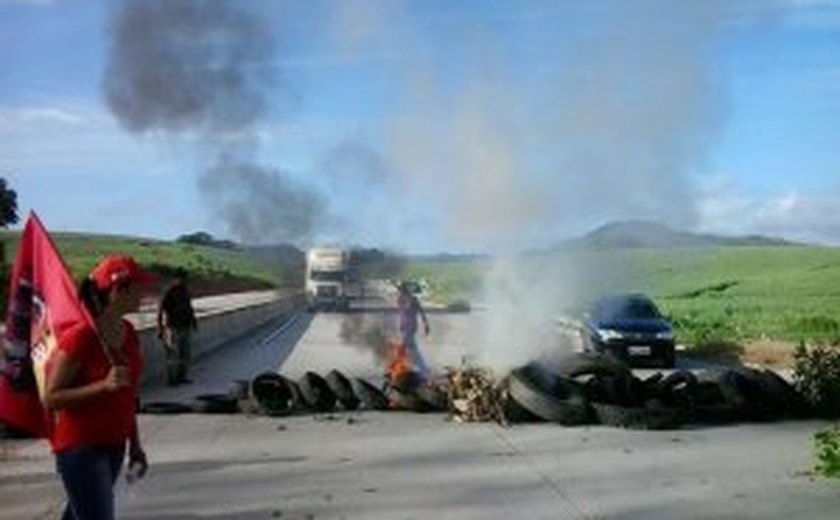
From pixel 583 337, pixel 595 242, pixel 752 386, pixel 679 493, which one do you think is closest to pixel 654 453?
pixel 679 493

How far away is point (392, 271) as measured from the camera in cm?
→ 3353

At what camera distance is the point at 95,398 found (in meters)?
6.57

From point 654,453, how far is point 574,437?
152 centimetres

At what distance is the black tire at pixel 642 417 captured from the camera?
16328mm

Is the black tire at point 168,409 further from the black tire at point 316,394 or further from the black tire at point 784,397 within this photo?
the black tire at point 784,397

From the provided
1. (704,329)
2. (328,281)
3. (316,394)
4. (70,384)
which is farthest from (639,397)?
(328,281)

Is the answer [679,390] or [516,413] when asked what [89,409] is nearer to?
[516,413]

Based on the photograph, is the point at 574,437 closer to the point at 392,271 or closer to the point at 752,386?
the point at 752,386

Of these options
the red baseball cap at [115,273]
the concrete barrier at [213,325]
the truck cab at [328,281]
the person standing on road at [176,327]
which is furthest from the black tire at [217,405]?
the truck cab at [328,281]

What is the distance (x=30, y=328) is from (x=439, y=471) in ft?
20.6

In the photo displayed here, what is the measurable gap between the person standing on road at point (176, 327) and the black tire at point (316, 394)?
6.07 meters

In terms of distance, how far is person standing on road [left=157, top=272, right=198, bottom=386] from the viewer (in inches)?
959

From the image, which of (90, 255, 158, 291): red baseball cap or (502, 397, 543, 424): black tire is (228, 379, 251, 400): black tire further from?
(90, 255, 158, 291): red baseball cap

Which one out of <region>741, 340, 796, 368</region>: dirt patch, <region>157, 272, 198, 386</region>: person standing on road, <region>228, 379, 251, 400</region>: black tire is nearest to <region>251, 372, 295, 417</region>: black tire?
<region>228, 379, 251, 400</region>: black tire
